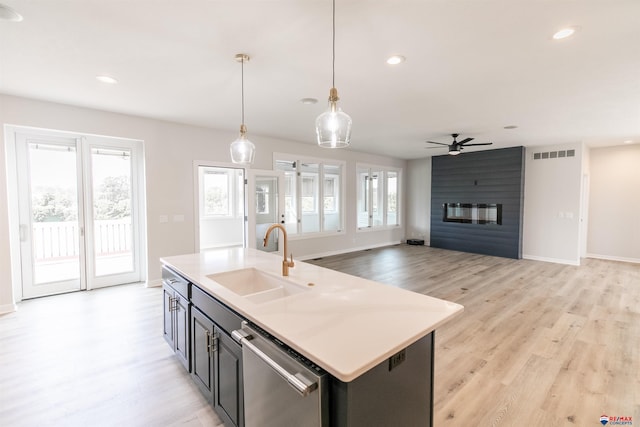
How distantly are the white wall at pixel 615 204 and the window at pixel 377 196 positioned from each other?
4715 millimetres

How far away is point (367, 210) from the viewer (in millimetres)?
8352

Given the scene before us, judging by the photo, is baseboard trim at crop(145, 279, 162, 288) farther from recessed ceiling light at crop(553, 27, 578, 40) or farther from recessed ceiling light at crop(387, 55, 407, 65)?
recessed ceiling light at crop(553, 27, 578, 40)

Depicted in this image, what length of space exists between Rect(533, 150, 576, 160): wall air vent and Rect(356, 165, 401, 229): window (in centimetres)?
350

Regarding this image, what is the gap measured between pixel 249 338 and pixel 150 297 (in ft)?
11.7

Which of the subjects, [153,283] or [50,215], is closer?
[50,215]

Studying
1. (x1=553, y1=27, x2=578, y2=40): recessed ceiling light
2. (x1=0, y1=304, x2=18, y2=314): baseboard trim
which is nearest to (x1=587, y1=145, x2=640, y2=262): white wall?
(x1=553, y1=27, x2=578, y2=40): recessed ceiling light

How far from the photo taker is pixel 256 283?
2350 millimetres

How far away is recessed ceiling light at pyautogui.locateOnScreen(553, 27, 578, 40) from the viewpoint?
2.14m

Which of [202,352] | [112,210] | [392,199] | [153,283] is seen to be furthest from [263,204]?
[392,199]

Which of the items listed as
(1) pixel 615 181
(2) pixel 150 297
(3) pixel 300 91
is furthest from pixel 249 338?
(1) pixel 615 181

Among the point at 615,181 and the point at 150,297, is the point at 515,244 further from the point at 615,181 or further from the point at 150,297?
the point at 150,297

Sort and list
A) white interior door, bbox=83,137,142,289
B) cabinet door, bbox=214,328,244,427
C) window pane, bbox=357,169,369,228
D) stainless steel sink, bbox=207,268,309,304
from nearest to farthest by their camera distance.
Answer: cabinet door, bbox=214,328,244,427 → stainless steel sink, bbox=207,268,309,304 → white interior door, bbox=83,137,142,289 → window pane, bbox=357,169,369,228

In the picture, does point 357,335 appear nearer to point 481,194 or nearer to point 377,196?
point 481,194

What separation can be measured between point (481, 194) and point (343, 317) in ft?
24.2
